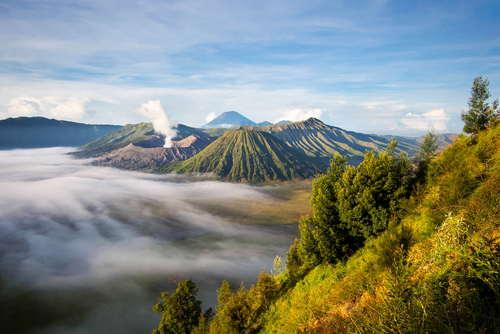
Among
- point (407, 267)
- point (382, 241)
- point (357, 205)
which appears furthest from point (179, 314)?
point (407, 267)

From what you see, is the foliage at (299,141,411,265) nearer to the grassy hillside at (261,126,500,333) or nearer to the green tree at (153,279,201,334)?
the grassy hillside at (261,126,500,333)

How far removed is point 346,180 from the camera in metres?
25.3

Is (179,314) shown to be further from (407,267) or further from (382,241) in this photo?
(407,267)

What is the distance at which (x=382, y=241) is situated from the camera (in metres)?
13.6

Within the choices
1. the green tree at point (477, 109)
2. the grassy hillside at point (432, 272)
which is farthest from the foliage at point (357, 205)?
the green tree at point (477, 109)

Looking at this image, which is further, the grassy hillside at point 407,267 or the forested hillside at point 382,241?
the forested hillside at point 382,241

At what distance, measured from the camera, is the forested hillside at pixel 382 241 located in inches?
276

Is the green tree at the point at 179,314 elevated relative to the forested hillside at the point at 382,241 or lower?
lower

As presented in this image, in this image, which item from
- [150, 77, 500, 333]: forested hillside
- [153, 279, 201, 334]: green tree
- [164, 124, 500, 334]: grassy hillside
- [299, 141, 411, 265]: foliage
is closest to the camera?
[164, 124, 500, 334]: grassy hillside

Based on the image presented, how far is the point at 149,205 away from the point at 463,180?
200857mm

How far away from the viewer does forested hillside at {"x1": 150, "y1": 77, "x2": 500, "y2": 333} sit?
700 centimetres

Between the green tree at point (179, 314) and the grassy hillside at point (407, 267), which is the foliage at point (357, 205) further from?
the green tree at point (179, 314)

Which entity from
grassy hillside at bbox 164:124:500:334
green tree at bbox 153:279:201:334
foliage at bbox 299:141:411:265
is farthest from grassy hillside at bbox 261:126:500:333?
green tree at bbox 153:279:201:334

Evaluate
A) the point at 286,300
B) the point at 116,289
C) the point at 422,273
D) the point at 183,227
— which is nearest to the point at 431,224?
the point at 422,273
